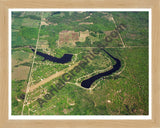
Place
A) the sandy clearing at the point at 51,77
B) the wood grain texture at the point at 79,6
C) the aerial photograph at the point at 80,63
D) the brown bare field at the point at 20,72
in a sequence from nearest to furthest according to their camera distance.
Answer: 1. the wood grain texture at the point at 79,6
2. the aerial photograph at the point at 80,63
3. the sandy clearing at the point at 51,77
4. the brown bare field at the point at 20,72

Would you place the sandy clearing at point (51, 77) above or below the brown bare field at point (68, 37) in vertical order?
below

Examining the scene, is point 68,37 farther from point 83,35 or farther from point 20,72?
point 20,72

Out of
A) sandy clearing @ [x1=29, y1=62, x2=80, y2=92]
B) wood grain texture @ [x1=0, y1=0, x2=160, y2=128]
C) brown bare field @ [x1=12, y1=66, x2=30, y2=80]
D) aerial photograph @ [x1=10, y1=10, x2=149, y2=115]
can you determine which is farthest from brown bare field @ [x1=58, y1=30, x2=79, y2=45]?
wood grain texture @ [x1=0, y1=0, x2=160, y2=128]

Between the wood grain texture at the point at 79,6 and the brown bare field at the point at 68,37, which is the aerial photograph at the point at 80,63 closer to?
the brown bare field at the point at 68,37

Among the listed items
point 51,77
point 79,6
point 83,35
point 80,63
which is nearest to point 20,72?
point 51,77

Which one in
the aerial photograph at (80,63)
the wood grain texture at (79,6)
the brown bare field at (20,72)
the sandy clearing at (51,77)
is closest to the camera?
the wood grain texture at (79,6)

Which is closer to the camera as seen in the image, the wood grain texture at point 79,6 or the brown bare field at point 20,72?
the wood grain texture at point 79,6

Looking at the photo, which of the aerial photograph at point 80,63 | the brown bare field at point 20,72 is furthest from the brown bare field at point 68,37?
the brown bare field at point 20,72
